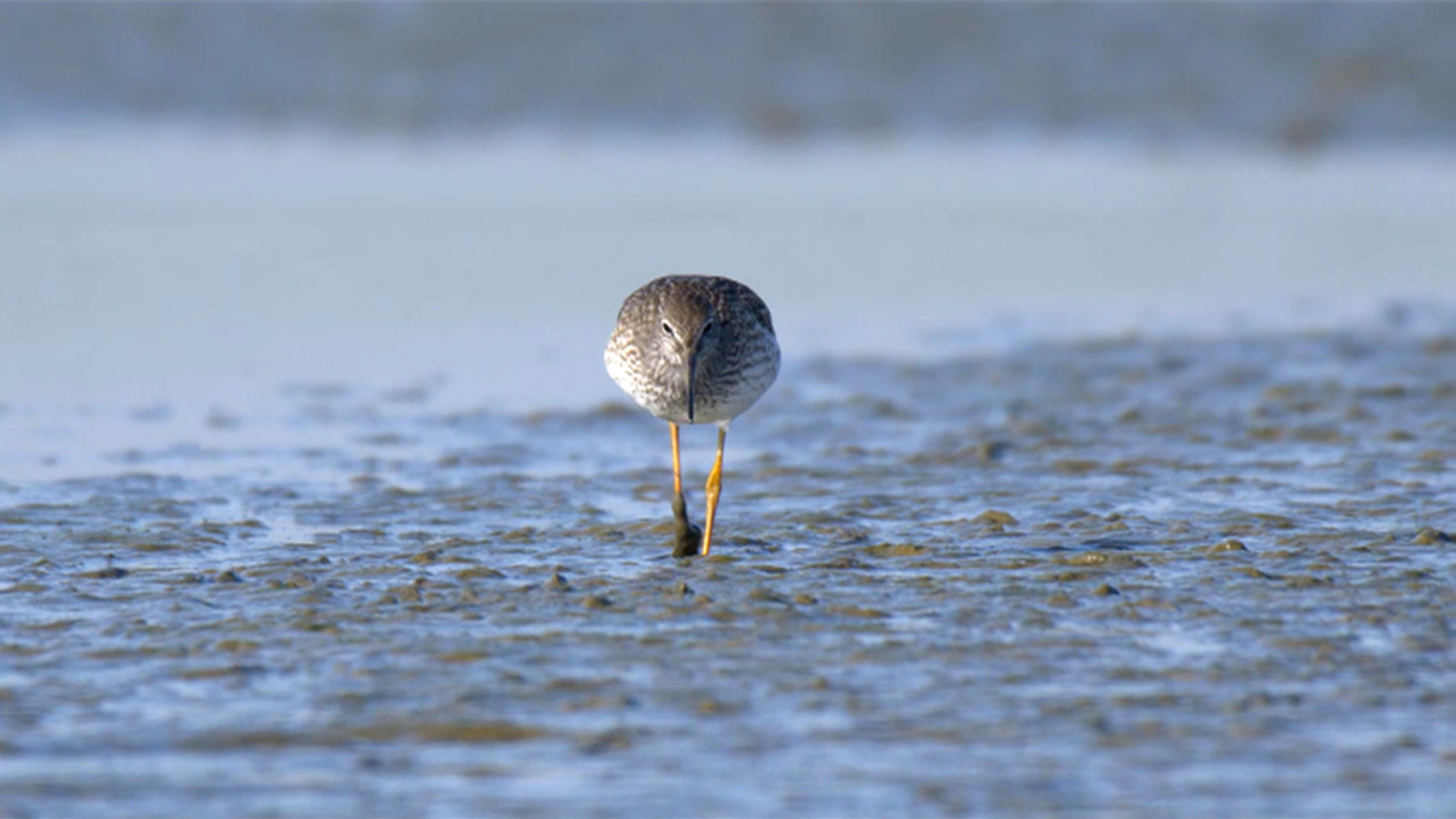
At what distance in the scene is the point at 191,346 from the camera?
44.1 feet

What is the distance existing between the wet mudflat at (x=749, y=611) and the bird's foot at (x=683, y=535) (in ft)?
0.32

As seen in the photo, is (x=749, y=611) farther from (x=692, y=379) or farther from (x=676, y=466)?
(x=676, y=466)

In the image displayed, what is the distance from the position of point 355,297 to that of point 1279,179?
10.6 m

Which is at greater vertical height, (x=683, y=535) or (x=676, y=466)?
(x=676, y=466)

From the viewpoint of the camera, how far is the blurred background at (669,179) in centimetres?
1435

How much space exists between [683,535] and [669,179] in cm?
1265

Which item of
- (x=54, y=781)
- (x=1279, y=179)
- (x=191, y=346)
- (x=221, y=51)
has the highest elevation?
(x=221, y=51)

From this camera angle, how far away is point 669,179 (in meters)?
20.9

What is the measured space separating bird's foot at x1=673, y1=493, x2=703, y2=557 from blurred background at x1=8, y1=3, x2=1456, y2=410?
11.6 ft

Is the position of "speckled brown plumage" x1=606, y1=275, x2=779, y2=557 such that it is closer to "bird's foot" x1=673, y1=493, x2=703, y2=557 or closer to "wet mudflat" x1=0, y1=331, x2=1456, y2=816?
"bird's foot" x1=673, y1=493, x2=703, y2=557

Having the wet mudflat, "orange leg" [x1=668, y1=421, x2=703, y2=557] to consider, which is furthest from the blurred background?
"orange leg" [x1=668, y1=421, x2=703, y2=557]

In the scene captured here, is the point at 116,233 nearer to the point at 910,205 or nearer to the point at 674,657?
the point at 910,205

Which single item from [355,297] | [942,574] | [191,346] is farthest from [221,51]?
[942,574]

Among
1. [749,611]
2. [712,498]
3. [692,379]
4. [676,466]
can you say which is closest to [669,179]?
[676,466]
